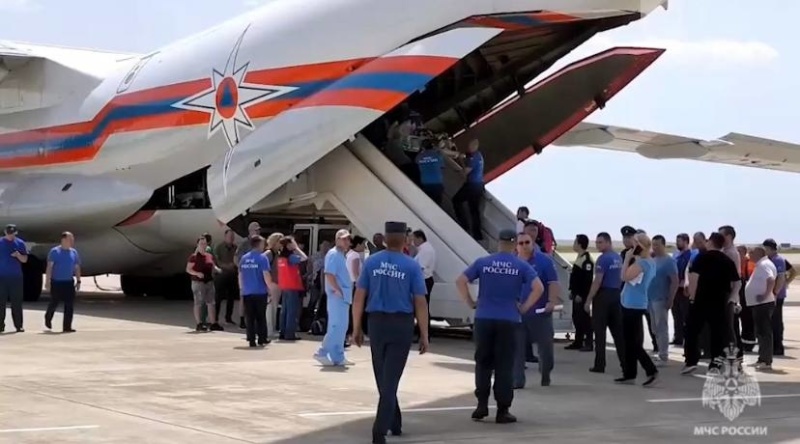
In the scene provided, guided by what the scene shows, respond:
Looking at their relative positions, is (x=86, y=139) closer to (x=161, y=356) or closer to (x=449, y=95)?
(x=449, y=95)

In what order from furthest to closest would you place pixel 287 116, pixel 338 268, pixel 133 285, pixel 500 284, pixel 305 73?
pixel 133 285 < pixel 305 73 < pixel 287 116 < pixel 338 268 < pixel 500 284

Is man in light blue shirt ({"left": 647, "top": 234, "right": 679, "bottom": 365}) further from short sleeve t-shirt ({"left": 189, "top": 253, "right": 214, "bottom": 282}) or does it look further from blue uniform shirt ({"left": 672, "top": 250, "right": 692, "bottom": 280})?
short sleeve t-shirt ({"left": 189, "top": 253, "right": 214, "bottom": 282})

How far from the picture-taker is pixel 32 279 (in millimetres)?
20828

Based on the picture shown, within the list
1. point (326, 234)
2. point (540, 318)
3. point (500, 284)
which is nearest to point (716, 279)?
point (540, 318)

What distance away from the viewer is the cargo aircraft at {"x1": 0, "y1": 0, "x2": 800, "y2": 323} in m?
14.8

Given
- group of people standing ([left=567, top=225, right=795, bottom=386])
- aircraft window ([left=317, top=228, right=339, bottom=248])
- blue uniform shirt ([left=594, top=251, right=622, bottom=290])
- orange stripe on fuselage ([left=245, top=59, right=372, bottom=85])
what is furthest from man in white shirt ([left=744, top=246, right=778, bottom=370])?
aircraft window ([left=317, top=228, right=339, bottom=248])

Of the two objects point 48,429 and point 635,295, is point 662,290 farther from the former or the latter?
point 48,429

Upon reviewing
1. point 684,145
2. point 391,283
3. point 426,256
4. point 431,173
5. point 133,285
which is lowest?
point 133,285

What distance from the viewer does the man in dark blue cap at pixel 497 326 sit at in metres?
8.47

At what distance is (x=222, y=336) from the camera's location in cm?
1522

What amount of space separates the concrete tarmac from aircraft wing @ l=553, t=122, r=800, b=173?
10087 mm

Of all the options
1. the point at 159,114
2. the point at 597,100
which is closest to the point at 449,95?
the point at 597,100

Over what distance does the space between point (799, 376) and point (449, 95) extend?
6.85 meters

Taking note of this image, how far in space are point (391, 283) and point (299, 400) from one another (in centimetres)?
195
